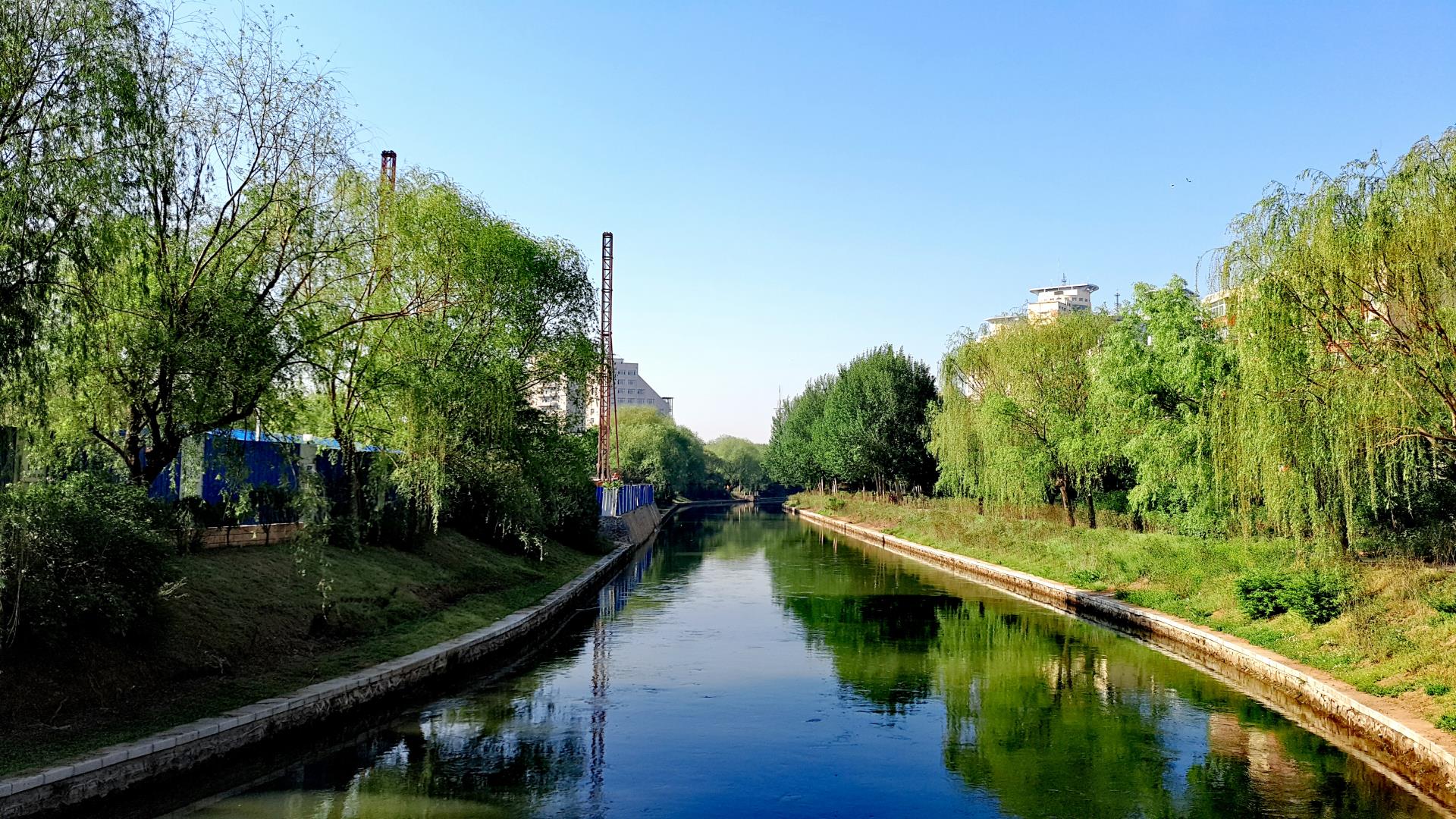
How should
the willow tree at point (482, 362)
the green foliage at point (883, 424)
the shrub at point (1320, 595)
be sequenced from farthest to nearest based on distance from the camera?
1. the green foliage at point (883, 424)
2. the willow tree at point (482, 362)
3. the shrub at point (1320, 595)

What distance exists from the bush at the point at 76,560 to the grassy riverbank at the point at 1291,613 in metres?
18.3

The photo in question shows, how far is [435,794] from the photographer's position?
42.8 ft

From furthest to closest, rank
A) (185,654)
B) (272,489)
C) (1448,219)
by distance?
(272,489)
(1448,219)
(185,654)

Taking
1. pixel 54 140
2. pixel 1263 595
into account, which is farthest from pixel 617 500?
pixel 54 140

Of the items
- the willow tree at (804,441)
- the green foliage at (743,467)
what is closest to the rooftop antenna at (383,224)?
the willow tree at (804,441)

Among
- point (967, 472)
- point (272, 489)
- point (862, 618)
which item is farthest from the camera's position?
point (967, 472)

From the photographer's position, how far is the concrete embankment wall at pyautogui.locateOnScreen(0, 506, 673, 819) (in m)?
10.8

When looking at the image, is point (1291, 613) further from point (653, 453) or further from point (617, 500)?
point (653, 453)

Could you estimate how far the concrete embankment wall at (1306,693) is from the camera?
532 inches

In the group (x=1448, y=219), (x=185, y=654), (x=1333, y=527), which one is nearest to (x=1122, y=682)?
(x=1333, y=527)

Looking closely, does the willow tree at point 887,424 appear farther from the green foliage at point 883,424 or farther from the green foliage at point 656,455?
the green foliage at point 656,455

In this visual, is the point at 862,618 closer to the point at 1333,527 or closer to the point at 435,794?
the point at 1333,527

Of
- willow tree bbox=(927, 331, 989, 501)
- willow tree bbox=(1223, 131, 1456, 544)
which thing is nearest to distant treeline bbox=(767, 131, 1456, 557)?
willow tree bbox=(1223, 131, 1456, 544)

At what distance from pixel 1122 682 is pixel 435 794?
45.9 ft
